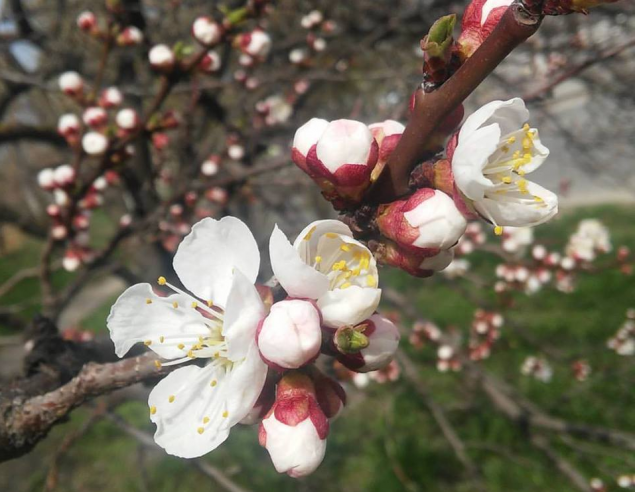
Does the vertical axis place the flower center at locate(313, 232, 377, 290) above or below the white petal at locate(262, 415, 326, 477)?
above

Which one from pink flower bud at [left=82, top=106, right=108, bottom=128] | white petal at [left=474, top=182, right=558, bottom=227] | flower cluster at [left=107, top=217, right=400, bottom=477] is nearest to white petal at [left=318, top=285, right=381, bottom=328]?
Answer: flower cluster at [left=107, top=217, right=400, bottom=477]

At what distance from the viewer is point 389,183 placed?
2.66 ft

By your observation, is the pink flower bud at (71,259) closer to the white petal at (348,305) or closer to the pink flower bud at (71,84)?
the pink flower bud at (71,84)

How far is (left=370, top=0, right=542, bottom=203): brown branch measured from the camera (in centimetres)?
57

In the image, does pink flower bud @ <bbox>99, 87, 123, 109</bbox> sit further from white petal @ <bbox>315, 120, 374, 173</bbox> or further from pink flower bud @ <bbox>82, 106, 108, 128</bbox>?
white petal @ <bbox>315, 120, 374, 173</bbox>

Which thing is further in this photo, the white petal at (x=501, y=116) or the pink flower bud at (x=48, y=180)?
the pink flower bud at (x=48, y=180)

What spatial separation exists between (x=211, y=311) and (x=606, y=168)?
3.99 m

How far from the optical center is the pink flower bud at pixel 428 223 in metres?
0.72

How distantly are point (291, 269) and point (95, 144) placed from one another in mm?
1507

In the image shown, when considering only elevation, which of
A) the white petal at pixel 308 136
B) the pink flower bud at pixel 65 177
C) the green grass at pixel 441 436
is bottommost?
the green grass at pixel 441 436

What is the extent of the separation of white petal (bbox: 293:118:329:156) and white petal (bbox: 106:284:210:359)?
0.36 m

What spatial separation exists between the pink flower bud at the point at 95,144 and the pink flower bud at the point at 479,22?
158 cm

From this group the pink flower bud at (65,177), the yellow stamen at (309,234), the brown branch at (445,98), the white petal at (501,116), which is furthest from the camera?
the pink flower bud at (65,177)

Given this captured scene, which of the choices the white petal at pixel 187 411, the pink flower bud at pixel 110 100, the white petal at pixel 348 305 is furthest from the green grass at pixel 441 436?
the white petal at pixel 348 305
